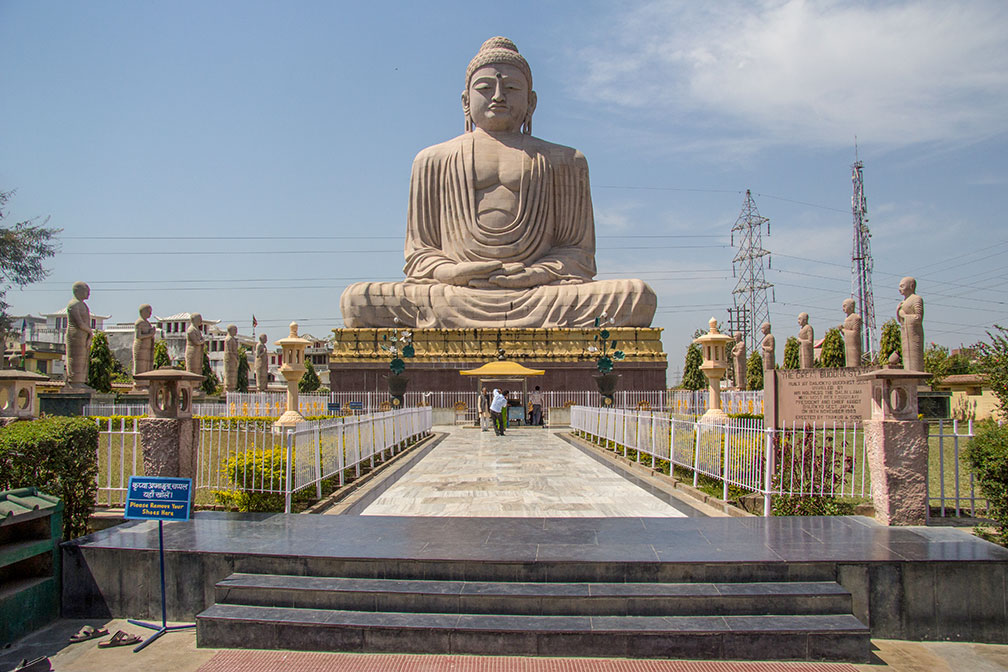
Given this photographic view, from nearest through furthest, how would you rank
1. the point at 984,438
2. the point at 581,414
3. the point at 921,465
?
1. the point at 984,438
2. the point at 921,465
3. the point at 581,414

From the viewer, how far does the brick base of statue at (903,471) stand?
6.27 metres

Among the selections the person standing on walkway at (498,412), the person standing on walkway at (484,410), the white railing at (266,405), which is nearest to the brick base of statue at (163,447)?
the person standing on walkway at (498,412)

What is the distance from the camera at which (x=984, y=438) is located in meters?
5.92

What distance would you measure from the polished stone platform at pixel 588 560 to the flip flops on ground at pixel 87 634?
269mm

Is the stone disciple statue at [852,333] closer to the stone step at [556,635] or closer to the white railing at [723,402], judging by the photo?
the white railing at [723,402]

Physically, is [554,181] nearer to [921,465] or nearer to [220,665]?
[921,465]

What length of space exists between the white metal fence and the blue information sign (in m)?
1.55

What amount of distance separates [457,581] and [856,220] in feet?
122

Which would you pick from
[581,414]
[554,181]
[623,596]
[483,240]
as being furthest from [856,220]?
[623,596]

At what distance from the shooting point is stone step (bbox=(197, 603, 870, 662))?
450cm

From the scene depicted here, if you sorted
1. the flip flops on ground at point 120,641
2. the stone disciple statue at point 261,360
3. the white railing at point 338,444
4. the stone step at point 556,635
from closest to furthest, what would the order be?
the stone step at point 556,635 → the flip flops on ground at point 120,641 → the white railing at point 338,444 → the stone disciple statue at point 261,360

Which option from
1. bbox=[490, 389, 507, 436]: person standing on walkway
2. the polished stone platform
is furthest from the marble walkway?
bbox=[490, 389, 507, 436]: person standing on walkway

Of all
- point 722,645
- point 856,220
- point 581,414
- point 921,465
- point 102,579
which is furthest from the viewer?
point 856,220

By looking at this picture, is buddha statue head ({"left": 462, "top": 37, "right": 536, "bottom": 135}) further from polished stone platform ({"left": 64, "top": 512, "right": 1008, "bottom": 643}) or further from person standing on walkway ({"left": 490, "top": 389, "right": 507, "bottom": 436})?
polished stone platform ({"left": 64, "top": 512, "right": 1008, "bottom": 643})
